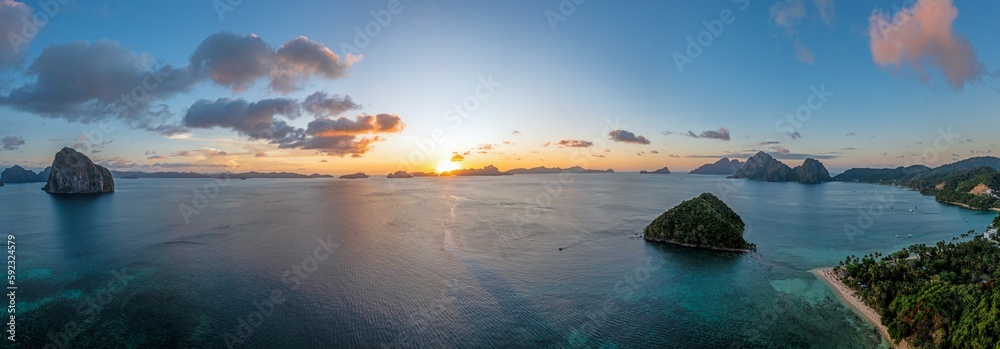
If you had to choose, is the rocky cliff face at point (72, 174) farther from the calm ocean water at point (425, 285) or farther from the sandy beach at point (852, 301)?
the sandy beach at point (852, 301)

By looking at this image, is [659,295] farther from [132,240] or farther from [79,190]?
→ [79,190]

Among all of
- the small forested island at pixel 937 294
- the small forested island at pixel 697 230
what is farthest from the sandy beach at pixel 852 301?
the small forested island at pixel 697 230

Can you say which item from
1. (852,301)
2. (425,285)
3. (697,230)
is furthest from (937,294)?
(425,285)

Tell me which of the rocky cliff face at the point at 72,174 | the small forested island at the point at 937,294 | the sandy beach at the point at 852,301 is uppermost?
the rocky cliff face at the point at 72,174

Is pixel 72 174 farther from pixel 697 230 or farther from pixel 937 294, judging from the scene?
pixel 937 294

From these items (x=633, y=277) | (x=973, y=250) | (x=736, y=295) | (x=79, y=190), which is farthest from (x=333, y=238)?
(x=79, y=190)

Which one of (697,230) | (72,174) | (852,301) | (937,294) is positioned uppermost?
(72,174)
